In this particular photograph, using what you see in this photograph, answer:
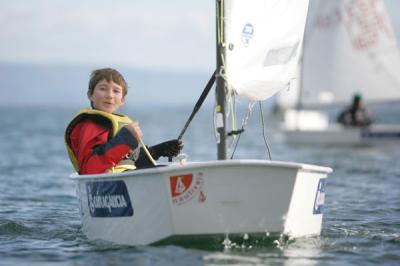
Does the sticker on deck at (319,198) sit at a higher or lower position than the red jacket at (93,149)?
lower

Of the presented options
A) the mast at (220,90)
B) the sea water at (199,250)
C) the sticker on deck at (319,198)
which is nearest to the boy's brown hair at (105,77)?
the mast at (220,90)

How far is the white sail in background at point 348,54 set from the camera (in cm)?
2722

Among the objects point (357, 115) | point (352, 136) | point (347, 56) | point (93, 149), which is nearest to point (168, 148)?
point (93, 149)

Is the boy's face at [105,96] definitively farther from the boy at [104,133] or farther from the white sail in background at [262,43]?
the white sail in background at [262,43]

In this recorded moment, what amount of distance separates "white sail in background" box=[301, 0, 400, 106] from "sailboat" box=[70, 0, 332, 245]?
19678mm

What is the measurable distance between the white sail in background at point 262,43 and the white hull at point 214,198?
3.30 feet

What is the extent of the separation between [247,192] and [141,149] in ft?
5.50

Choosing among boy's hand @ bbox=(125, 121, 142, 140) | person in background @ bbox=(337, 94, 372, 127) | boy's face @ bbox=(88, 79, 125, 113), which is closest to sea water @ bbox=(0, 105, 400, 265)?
boy's hand @ bbox=(125, 121, 142, 140)

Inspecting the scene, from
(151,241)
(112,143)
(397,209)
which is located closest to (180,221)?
(151,241)

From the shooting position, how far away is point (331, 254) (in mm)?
7453

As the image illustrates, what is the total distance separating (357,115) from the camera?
999 inches

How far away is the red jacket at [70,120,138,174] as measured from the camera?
7320 mm

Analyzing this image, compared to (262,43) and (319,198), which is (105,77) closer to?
(262,43)

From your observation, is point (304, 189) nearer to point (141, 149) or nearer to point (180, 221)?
point (180, 221)
